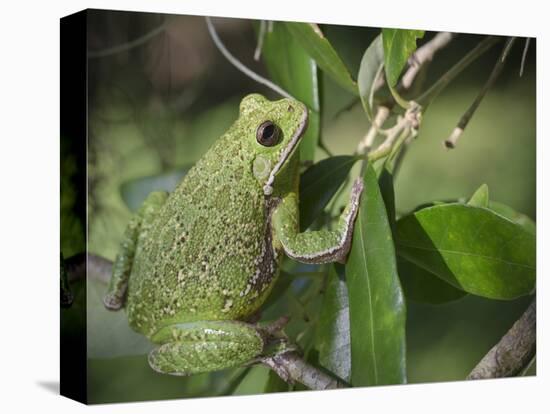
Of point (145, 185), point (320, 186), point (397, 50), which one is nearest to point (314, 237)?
point (320, 186)

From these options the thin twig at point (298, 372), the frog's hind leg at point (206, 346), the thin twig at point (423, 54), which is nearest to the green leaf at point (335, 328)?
the thin twig at point (298, 372)

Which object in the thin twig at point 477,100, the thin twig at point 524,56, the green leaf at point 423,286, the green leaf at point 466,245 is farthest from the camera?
the thin twig at point 524,56

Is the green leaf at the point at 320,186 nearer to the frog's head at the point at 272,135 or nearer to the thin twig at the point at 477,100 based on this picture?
the frog's head at the point at 272,135

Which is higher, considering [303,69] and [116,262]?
[303,69]

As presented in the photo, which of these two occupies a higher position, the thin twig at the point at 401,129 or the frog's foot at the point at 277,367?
the thin twig at the point at 401,129

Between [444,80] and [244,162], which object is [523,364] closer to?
[444,80]

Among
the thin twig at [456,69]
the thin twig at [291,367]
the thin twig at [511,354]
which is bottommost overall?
the thin twig at [511,354]

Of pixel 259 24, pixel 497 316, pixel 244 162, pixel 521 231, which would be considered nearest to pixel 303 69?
pixel 259 24

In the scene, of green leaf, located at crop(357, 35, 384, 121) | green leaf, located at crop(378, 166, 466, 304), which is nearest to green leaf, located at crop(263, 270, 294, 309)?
green leaf, located at crop(378, 166, 466, 304)
